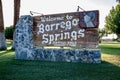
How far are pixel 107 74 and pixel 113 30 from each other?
32464mm

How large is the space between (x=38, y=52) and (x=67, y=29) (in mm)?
2001

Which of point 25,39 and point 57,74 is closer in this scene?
point 57,74

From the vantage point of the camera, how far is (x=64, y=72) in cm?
1034

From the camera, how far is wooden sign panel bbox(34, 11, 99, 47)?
13.6 m

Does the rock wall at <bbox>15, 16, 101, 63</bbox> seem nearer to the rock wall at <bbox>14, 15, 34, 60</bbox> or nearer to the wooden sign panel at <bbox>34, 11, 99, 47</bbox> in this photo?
the rock wall at <bbox>14, 15, 34, 60</bbox>

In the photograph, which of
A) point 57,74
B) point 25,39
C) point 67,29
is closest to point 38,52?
point 25,39

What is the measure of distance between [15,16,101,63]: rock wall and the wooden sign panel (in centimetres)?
34

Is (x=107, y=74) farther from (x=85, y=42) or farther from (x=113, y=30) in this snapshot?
(x=113, y=30)

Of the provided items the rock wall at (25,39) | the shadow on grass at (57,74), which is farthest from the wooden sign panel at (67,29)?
the shadow on grass at (57,74)

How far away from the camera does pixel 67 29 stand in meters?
14.3

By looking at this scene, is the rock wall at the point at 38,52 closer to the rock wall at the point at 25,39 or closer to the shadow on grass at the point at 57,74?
the rock wall at the point at 25,39

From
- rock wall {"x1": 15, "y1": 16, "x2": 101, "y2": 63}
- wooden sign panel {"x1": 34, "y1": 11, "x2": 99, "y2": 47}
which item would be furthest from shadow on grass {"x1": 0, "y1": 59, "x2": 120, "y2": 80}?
wooden sign panel {"x1": 34, "y1": 11, "x2": 99, "y2": 47}

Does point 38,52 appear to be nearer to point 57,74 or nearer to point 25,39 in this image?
point 25,39

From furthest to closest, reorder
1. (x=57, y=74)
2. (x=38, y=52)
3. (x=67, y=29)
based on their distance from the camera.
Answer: (x=38, y=52) < (x=67, y=29) < (x=57, y=74)
